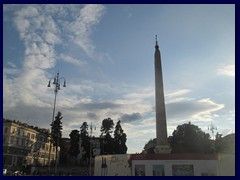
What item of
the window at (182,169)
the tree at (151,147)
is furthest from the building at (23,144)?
the window at (182,169)

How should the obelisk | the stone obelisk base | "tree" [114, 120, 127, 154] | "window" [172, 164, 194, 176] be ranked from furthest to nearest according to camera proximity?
1. "tree" [114, 120, 127, 154]
2. the obelisk
3. the stone obelisk base
4. "window" [172, 164, 194, 176]

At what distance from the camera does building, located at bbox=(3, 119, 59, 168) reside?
182ft

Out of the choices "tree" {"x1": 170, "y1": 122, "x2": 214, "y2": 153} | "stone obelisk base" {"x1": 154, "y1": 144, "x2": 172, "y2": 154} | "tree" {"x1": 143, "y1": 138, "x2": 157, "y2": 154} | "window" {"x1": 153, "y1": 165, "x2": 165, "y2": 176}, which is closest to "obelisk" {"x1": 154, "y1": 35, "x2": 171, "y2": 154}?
"stone obelisk base" {"x1": 154, "y1": 144, "x2": 172, "y2": 154}

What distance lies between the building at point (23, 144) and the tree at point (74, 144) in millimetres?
8302

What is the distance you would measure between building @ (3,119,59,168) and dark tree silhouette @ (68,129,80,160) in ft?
27.2

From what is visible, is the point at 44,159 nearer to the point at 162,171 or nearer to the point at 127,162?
the point at 127,162

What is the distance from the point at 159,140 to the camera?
3309 cm

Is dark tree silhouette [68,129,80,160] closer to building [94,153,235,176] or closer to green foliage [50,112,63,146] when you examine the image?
green foliage [50,112,63,146]

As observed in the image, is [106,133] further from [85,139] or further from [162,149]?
[162,149]

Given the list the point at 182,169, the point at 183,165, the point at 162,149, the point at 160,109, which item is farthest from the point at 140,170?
the point at 160,109

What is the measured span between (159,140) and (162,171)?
6045 millimetres

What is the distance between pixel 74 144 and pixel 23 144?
11896 millimetres

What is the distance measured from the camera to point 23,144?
60969mm
